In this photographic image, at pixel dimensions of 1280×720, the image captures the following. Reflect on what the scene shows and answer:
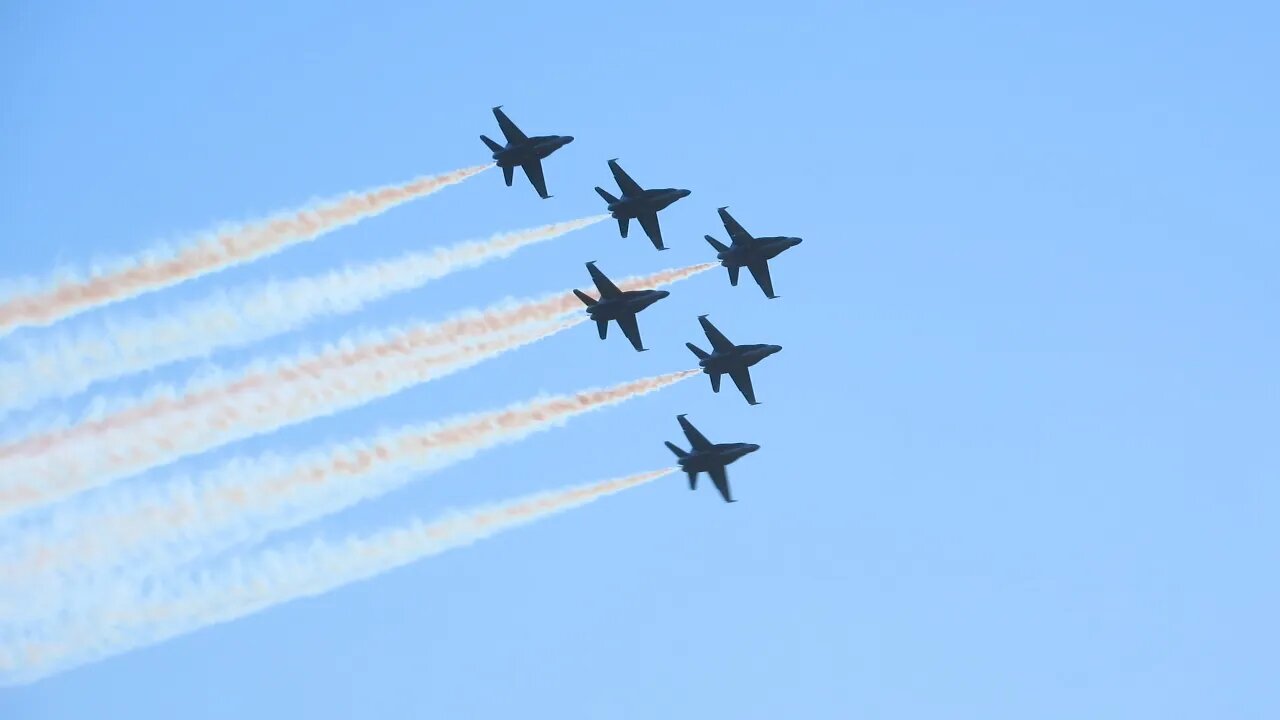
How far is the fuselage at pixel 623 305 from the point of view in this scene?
254ft

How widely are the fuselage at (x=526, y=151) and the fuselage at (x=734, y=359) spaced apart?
419 inches

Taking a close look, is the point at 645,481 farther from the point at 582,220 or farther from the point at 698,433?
the point at 582,220

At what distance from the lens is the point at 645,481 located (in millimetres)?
74000

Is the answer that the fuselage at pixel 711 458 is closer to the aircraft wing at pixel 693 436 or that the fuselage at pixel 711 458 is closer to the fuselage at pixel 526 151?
the aircraft wing at pixel 693 436

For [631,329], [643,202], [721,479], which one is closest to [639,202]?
[643,202]

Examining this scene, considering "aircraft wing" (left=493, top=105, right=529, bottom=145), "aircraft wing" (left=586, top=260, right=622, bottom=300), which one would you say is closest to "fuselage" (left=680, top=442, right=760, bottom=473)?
"aircraft wing" (left=586, top=260, right=622, bottom=300)

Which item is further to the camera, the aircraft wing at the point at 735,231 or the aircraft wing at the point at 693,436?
the aircraft wing at the point at 735,231

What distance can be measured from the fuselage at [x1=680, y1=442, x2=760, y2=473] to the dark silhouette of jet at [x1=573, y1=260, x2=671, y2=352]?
5.34 m

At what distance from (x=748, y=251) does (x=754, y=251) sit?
0.86ft

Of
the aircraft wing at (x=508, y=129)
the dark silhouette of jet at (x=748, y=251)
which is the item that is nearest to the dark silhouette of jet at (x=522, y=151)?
the aircraft wing at (x=508, y=129)

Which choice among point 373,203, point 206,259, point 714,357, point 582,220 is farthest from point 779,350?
point 206,259

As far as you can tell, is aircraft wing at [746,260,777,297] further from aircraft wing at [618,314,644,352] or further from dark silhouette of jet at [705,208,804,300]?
aircraft wing at [618,314,644,352]

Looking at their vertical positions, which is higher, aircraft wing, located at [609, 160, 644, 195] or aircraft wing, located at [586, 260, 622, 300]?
aircraft wing, located at [609, 160, 644, 195]

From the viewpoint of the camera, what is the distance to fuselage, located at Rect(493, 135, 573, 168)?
7944 centimetres
